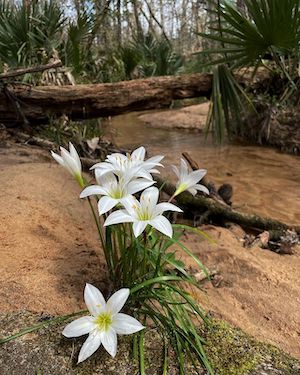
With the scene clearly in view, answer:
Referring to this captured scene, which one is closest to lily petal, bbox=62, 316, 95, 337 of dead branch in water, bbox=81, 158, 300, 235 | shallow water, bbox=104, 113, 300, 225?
dead branch in water, bbox=81, 158, 300, 235

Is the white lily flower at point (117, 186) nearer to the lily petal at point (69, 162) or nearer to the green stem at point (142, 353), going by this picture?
the lily petal at point (69, 162)

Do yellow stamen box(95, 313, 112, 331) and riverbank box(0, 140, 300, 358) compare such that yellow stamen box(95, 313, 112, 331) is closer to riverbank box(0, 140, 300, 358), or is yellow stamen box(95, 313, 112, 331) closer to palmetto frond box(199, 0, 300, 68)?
riverbank box(0, 140, 300, 358)

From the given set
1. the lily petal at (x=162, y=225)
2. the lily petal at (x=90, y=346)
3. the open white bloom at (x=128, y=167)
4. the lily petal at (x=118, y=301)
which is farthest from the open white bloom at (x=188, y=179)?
the lily petal at (x=90, y=346)

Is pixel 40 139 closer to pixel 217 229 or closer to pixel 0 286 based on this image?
pixel 217 229

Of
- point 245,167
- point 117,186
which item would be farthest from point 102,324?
point 245,167

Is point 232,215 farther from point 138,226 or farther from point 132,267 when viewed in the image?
point 138,226

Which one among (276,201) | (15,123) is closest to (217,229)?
(276,201)
